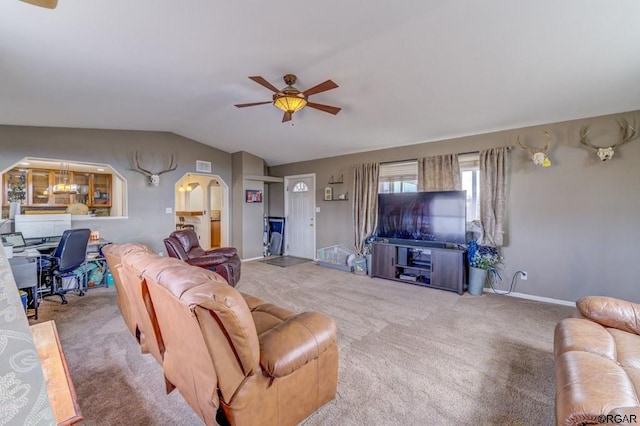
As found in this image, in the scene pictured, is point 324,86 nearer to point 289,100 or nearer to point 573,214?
point 289,100

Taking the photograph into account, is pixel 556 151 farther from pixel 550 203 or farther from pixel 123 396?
pixel 123 396

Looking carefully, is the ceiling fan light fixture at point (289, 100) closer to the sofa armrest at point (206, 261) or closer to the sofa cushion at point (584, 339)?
the sofa armrest at point (206, 261)

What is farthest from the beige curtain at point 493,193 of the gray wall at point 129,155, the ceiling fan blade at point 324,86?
the gray wall at point 129,155

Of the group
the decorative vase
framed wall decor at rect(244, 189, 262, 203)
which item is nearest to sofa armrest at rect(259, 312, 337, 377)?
the decorative vase

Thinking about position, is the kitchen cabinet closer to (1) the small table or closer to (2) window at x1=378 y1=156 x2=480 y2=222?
(1) the small table

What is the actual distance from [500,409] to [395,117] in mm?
3535

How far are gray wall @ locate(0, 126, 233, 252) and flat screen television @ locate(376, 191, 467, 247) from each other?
4.16 m

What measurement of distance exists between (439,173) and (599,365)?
142 inches

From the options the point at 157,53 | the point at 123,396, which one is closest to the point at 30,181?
the point at 157,53

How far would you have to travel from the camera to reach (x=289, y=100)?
2910 mm

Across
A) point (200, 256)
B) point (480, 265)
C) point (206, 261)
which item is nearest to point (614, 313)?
point (480, 265)

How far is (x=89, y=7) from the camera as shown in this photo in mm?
1856

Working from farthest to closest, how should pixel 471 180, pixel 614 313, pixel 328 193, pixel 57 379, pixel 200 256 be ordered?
1. pixel 328 193
2. pixel 471 180
3. pixel 200 256
4. pixel 614 313
5. pixel 57 379

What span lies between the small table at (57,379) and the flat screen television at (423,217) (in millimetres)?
4493
